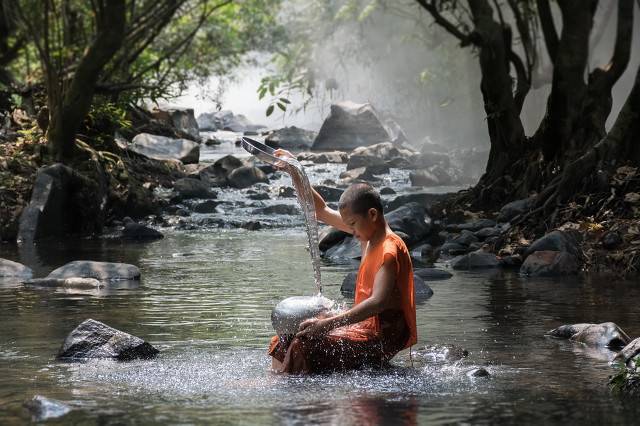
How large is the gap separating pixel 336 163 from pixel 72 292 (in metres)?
21.9

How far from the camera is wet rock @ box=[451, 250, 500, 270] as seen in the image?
15.1m

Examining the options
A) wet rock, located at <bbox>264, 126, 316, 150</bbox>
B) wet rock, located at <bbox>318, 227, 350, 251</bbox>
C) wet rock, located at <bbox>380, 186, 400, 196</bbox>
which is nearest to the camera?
wet rock, located at <bbox>318, 227, 350, 251</bbox>

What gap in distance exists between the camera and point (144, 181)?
2364 cm

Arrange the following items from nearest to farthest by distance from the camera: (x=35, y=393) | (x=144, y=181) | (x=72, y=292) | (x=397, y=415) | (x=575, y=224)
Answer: (x=397, y=415) → (x=35, y=393) → (x=72, y=292) → (x=575, y=224) → (x=144, y=181)

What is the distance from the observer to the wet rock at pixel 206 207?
22.8 m

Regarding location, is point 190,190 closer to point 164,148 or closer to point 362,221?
point 164,148

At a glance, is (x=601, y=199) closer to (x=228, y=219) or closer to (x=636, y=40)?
(x=228, y=219)

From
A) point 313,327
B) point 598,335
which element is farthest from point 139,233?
point 313,327

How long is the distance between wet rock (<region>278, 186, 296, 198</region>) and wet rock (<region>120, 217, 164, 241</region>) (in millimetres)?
6222

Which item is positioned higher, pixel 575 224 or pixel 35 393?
pixel 575 224

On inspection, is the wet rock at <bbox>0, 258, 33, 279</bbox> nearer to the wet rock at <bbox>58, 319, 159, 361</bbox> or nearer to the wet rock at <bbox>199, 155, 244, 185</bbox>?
the wet rock at <bbox>58, 319, 159, 361</bbox>

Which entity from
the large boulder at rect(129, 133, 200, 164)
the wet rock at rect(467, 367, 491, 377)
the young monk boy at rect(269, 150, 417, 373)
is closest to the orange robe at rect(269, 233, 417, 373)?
the young monk boy at rect(269, 150, 417, 373)

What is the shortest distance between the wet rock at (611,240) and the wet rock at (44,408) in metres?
8.96

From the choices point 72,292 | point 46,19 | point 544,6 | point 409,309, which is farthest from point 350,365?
point 46,19
